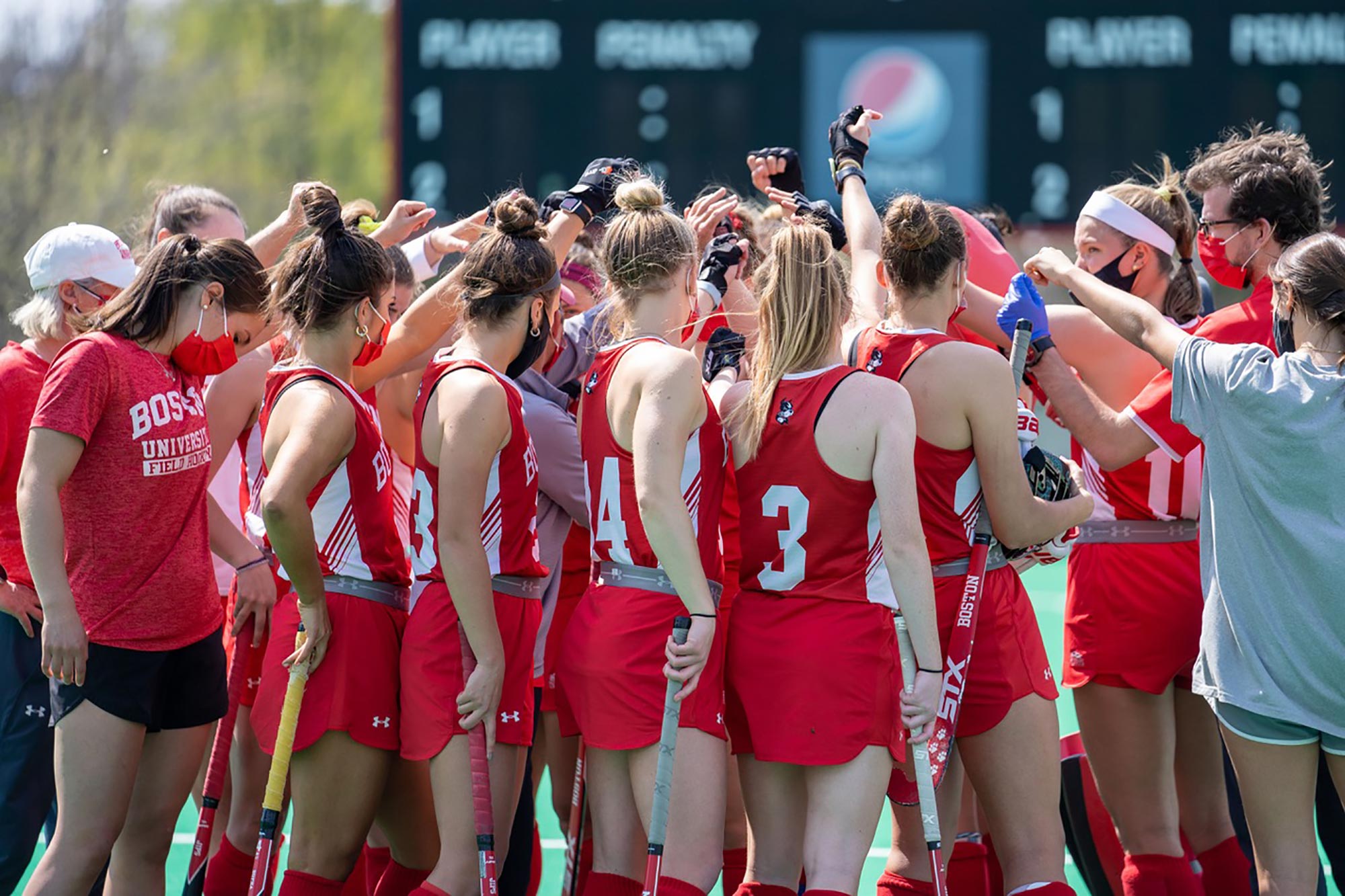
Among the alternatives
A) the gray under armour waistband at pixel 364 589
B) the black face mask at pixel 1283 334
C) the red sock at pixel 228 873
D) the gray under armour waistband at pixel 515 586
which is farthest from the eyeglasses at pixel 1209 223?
the red sock at pixel 228 873

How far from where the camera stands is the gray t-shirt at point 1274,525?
3750 millimetres

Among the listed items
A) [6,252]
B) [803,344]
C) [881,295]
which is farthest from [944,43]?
[6,252]

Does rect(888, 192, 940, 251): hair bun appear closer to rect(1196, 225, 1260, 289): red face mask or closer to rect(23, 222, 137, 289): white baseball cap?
rect(1196, 225, 1260, 289): red face mask

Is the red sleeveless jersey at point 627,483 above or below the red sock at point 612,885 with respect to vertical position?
above

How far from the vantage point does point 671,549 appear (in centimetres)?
378

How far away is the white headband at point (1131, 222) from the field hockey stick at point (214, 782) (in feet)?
10.1

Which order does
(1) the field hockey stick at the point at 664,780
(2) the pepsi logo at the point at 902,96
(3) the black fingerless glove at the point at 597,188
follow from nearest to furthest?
(1) the field hockey stick at the point at 664,780
(3) the black fingerless glove at the point at 597,188
(2) the pepsi logo at the point at 902,96

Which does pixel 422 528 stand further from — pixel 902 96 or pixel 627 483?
pixel 902 96

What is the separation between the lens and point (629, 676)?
388 cm

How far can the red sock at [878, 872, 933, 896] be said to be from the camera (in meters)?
4.25

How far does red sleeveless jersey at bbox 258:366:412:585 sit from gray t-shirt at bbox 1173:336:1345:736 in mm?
2127

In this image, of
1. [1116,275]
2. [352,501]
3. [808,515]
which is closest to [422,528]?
[352,501]

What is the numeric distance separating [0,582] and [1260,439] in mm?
3580

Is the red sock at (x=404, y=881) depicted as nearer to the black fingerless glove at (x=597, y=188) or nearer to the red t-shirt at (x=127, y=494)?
the red t-shirt at (x=127, y=494)
